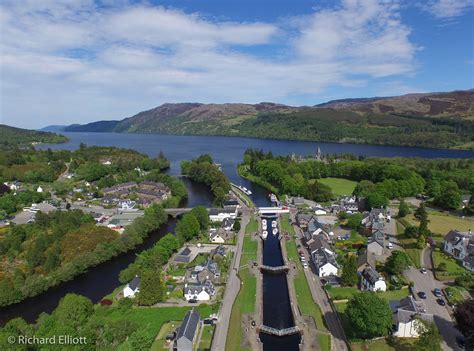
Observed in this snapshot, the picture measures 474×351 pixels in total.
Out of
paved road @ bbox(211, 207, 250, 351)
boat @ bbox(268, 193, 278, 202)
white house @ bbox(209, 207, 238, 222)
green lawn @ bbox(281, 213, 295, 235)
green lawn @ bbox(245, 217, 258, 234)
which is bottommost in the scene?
paved road @ bbox(211, 207, 250, 351)

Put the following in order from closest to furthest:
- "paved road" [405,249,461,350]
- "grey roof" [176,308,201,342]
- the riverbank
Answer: "grey roof" [176,308,201,342], "paved road" [405,249,461,350], the riverbank

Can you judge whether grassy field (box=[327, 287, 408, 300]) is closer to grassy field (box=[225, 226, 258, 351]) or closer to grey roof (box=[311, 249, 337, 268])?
grey roof (box=[311, 249, 337, 268])

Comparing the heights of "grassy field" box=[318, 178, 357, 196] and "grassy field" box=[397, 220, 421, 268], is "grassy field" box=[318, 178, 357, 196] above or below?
above

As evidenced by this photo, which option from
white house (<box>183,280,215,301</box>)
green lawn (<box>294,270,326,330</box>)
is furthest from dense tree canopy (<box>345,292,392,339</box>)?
white house (<box>183,280,215,301</box>)

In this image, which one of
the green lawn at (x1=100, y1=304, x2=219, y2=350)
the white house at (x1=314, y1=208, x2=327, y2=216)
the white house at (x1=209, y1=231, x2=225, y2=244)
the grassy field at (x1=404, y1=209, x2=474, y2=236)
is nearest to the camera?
the green lawn at (x1=100, y1=304, x2=219, y2=350)

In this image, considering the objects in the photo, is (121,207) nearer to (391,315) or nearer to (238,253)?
(238,253)

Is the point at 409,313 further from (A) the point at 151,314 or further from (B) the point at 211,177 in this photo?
(B) the point at 211,177

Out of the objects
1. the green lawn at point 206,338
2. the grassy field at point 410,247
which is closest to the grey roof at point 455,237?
the grassy field at point 410,247
